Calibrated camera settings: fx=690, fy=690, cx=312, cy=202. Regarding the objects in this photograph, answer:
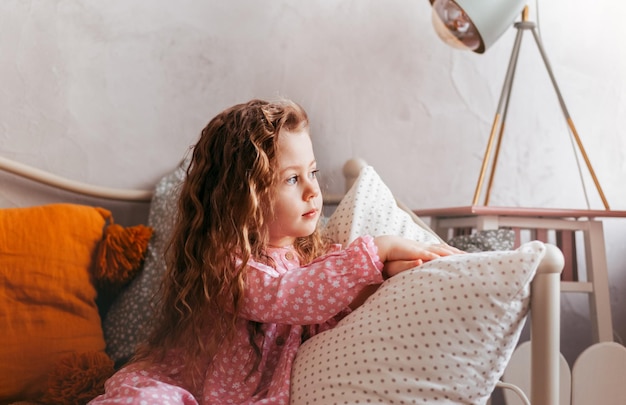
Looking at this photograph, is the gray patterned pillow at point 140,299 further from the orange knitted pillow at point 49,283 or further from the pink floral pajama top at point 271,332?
the pink floral pajama top at point 271,332

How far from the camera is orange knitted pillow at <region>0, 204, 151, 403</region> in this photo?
1.29 m

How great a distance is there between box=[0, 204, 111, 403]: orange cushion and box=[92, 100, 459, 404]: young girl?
0.25 metres

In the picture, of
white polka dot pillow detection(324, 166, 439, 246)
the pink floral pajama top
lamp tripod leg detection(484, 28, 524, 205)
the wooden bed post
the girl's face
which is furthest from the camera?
lamp tripod leg detection(484, 28, 524, 205)

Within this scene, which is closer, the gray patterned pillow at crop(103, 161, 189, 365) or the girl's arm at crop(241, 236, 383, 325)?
the girl's arm at crop(241, 236, 383, 325)

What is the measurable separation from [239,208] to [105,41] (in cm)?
71

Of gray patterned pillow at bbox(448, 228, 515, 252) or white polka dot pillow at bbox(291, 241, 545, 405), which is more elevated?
gray patterned pillow at bbox(448, 228, 515, 252)

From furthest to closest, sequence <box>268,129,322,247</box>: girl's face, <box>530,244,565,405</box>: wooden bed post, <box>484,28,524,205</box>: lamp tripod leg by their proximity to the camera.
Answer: <box>484,28,524,205</box>: lamp tripod leg, <box>268,129,322,247</box>: girl's face, <box>530,244,565,405</box>: wooden bed post

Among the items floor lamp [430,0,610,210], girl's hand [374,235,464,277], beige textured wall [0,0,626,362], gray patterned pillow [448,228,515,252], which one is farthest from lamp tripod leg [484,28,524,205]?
girl's hand [374,235,464,277]

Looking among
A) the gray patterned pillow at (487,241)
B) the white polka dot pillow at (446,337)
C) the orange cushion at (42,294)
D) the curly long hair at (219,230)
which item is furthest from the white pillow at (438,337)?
the orange cushion at (42,294)

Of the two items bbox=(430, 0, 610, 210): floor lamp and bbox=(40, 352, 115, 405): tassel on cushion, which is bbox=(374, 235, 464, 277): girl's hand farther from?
bbox=(40, 352, 115, 405): tassel on cushion

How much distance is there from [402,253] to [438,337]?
0.18 m

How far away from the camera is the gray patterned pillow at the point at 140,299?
1.36m

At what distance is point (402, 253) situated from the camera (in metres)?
1.00

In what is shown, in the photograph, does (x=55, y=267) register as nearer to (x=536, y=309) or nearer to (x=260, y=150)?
(x=260, y=150)
